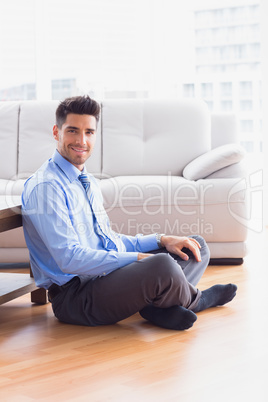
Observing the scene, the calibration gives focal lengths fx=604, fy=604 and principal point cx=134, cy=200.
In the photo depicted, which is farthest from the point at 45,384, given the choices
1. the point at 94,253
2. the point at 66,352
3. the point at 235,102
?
the point at 235,102

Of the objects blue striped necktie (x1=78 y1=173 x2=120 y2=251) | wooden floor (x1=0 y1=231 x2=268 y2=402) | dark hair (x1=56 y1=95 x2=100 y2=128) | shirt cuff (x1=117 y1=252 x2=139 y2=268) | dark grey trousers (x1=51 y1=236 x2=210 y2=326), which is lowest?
wooden floor (x1=0 y1=231 x2=268 y2=402)

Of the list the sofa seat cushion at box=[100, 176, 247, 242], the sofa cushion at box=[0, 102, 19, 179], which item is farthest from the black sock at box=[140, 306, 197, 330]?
the sofa cushion at box=[0, 102, 19, 179]

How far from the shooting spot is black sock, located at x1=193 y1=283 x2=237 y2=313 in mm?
2588

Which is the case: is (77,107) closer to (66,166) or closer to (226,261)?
(66,166)

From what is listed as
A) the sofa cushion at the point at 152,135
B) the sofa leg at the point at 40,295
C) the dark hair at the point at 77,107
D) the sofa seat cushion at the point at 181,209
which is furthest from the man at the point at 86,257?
the sofa cushion at the point at 152,135

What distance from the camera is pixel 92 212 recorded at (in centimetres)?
Answer: 249

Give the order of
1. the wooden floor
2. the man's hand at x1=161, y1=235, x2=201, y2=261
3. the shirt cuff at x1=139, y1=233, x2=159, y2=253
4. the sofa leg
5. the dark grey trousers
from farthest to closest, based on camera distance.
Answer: the sofa leg
the shirt cuff at x1=139, y1=233, x2=159, y2=253
the man's hand at x1=161, y1=235, x2=201, y2=261
the dark grey trousers
the wooden floor

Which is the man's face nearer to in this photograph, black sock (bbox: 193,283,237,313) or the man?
the man

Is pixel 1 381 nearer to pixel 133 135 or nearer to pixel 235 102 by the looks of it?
pixel 133 135

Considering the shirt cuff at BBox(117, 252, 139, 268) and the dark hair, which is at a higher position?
the dark hair

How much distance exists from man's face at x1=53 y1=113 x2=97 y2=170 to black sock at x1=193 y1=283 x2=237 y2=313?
2.60ft

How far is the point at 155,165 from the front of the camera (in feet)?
13.5

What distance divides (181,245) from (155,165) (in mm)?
1640

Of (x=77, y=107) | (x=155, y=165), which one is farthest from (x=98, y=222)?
(x=155, y=165)
